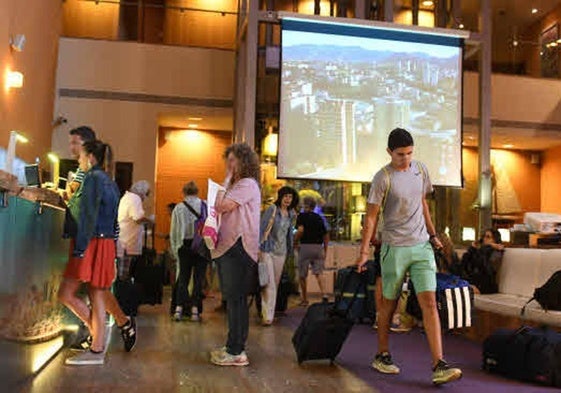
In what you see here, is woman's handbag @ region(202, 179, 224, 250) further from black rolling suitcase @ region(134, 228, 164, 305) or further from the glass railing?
the glass railing

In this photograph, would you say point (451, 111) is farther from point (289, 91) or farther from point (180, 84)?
point (180, 84)

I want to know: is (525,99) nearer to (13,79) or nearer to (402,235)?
(13,79)

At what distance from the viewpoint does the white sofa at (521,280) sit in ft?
16.2

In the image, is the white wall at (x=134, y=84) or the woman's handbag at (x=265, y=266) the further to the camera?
the white wall at (x=134, y=84)

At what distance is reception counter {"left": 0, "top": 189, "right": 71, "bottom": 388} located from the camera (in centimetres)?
257

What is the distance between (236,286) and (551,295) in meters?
2.28

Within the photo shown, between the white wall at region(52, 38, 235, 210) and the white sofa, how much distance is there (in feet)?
20.2

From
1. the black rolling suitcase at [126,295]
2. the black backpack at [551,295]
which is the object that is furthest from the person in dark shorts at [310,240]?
the black backpack at [551,295]

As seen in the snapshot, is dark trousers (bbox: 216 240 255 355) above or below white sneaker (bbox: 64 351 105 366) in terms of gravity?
above

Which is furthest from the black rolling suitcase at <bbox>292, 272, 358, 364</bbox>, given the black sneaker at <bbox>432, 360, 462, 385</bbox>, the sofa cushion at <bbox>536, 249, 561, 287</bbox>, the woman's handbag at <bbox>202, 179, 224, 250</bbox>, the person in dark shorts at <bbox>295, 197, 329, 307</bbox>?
the person in dark shorts at <bbox>295, 197, 329, 307</bbox>

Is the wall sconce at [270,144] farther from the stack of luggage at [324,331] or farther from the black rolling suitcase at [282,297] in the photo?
the stack of luggage at [324,331]

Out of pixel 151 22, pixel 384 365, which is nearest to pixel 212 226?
pixel 384 365

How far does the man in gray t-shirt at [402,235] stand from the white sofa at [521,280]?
4.71 feet

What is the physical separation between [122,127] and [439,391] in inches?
322
